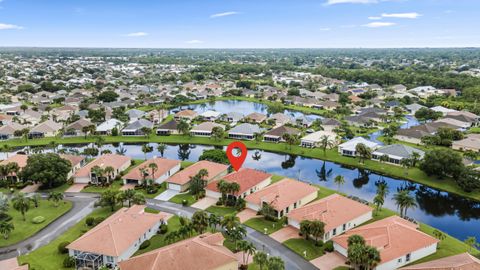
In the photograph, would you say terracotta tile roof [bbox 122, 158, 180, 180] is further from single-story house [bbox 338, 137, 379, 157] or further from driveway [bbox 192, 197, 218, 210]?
single-story house [bbox 338, 137, 379, 157]

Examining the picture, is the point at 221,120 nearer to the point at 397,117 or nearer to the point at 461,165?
the point at 397,117

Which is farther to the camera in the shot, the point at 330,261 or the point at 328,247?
the point at 328,247

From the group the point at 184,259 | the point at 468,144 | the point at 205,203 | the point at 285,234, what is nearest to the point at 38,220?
the point at 205,203

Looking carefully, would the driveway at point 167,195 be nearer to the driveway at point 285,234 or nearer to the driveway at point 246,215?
the driveway at point 246,215

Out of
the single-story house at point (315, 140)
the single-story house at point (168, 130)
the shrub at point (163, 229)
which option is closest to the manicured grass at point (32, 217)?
the shrub at point (163, 229)

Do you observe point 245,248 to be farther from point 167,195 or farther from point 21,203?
point 21,203

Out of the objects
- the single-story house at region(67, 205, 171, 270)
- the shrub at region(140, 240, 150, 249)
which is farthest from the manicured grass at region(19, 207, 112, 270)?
the shrub at region(140, 240, 150, 249)
